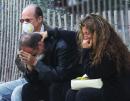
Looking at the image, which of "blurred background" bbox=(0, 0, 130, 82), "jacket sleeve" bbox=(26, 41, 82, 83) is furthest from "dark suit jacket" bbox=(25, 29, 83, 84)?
"blurred background" bbox=(0, 0, 130, 82)

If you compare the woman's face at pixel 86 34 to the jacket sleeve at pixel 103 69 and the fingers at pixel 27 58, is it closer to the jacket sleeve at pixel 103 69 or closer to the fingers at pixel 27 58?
the jacket sleeve at pixel 103 69

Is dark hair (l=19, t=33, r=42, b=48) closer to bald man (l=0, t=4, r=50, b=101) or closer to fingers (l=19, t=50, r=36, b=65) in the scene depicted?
fingers (l=19, t=50, r=36, b=65)

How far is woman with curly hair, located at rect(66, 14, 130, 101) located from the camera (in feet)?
17.4

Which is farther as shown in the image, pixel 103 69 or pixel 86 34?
pixel 86 34

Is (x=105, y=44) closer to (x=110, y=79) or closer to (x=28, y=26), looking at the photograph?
(x=110, y=79)

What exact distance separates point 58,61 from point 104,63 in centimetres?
70

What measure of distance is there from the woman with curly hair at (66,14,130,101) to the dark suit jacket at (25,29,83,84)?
10.1 inches

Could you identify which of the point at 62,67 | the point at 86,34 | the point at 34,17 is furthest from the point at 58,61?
the point at 34,17

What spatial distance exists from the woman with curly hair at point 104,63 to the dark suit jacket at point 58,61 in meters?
0.26

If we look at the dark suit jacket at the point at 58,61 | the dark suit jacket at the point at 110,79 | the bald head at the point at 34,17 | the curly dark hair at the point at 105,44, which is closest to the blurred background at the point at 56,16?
the bald head at the point at 34,17

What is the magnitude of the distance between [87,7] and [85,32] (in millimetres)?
2236

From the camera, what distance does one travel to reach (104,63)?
5.30 metres

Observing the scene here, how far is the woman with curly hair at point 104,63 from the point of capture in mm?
5289

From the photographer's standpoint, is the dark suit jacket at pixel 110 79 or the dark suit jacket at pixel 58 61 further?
the dark suit jacket at pixel 58 61
